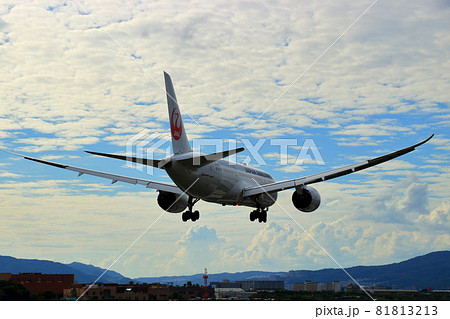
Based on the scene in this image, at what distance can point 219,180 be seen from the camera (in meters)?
44.5

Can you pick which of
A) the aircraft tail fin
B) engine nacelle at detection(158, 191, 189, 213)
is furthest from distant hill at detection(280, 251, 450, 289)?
the aircraft tail fin

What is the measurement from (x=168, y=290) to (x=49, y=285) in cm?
1460

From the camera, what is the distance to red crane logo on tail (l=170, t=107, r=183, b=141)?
40781 millimetres

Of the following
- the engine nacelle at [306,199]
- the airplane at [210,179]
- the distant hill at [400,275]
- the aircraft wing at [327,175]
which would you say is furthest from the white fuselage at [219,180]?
the distant hill at [400,275]

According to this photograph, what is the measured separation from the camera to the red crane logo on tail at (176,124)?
134 ft

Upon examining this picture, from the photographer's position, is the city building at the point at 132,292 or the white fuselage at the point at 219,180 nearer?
the white fuselage at the point at 219,180

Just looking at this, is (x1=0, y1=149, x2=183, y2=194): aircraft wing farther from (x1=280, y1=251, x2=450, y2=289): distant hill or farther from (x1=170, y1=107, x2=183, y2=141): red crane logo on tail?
(x1=280, y1=251, x2=450, y2=289): distant hill

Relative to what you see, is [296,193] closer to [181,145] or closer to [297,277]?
[181,145]

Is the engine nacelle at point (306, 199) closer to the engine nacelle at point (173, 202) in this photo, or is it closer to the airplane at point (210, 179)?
the airplane at point (210, 179)

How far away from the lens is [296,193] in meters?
48.6

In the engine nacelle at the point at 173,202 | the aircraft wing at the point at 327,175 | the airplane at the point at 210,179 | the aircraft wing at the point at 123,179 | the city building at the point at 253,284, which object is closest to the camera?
the aircraft wing at the point at 327,175
